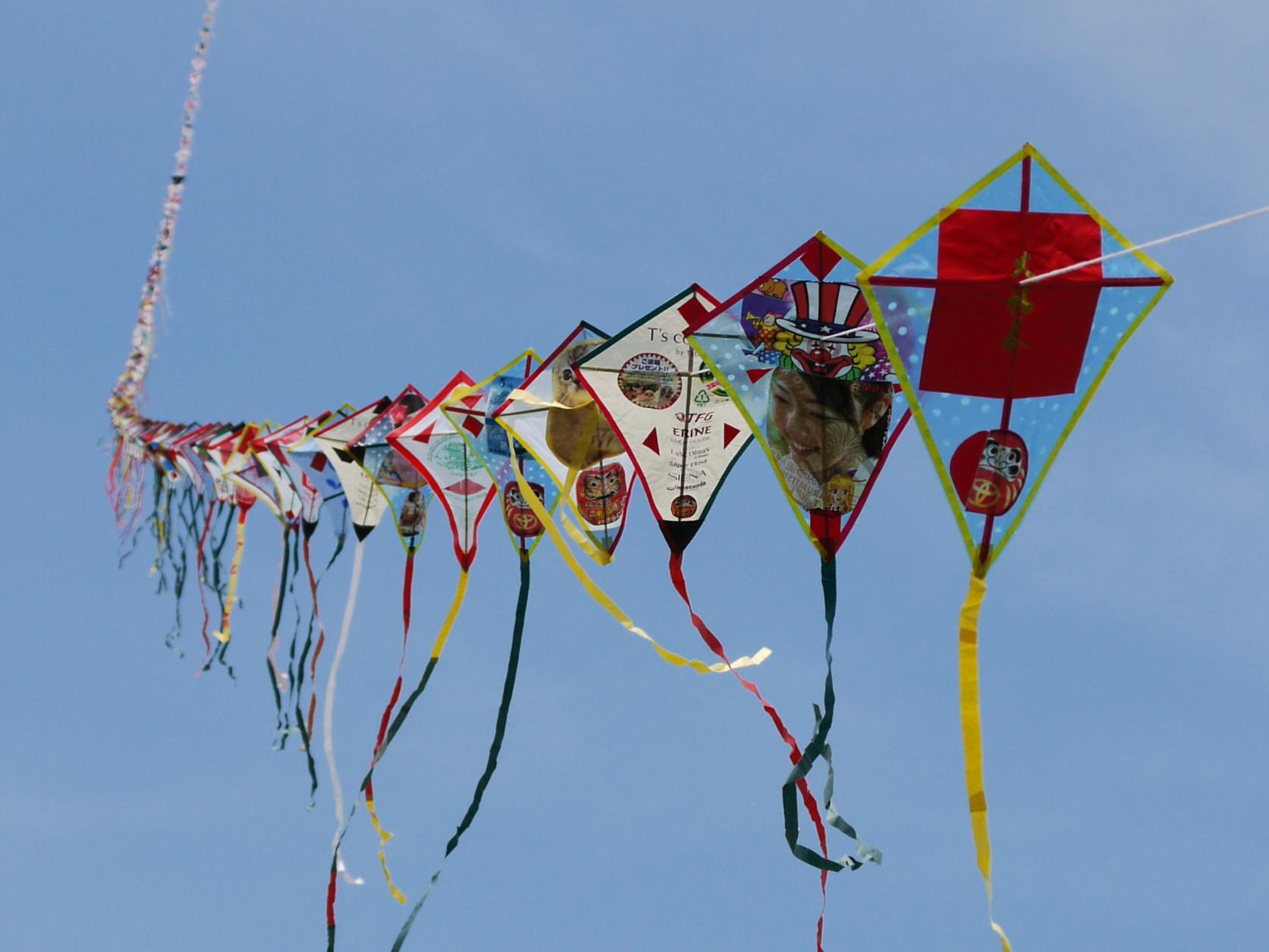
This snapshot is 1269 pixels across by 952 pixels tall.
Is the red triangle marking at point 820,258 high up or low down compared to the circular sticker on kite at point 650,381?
up

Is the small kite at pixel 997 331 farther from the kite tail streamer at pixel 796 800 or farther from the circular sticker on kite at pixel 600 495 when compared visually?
the circular sticker on kite at pixel 600 495

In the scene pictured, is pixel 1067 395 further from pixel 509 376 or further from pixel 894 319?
pixel 509 376

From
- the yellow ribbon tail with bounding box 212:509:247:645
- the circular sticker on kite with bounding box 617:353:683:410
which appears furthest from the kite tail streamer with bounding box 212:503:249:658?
the circular sticker on kite with bounding box 617:353:683:410

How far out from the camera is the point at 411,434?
11219 mm

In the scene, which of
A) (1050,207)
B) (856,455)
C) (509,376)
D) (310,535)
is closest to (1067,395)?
(1050,207)

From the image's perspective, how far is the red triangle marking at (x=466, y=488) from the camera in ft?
37.0

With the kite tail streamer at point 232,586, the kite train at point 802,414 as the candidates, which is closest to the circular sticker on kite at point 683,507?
the kite train at point 802,414

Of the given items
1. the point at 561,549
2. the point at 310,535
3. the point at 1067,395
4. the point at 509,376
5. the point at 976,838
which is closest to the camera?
the point at 976,838

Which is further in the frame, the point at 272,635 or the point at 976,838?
the point at 272,635

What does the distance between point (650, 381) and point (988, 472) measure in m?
2.72

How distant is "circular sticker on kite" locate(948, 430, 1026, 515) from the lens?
6938mm

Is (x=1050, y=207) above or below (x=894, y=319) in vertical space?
above

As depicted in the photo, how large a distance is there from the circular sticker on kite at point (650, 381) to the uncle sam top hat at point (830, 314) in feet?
3.80

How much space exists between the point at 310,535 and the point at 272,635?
1.02 meters
